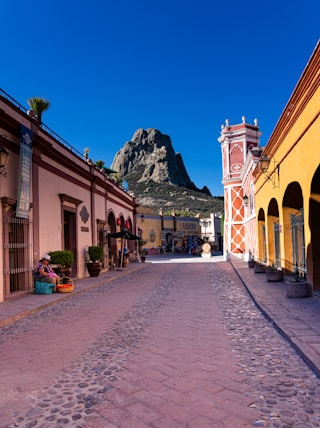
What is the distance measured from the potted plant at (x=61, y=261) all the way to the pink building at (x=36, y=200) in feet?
1.50

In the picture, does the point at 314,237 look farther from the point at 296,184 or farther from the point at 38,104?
the point at 38,104

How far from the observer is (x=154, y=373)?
422 centimetres

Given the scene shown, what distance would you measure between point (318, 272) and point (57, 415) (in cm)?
700

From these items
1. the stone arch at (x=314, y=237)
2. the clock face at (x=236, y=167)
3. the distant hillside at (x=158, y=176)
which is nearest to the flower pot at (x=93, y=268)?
the stone arch at (x=314, y=237)

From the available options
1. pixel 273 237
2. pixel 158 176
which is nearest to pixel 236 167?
pixel 273 237

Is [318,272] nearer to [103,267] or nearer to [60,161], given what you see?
[60,161]

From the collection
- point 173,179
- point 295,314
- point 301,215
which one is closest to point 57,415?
point 295,314

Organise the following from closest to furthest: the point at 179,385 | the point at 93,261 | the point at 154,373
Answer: the point at 179,385, the point at 154,373, the point at 93,261

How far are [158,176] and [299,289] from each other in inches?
3363

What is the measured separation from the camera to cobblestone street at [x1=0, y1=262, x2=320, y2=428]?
3.19 metres

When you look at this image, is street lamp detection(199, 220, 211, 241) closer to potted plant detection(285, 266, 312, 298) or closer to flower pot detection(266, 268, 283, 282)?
flower pot detection(266, 268, 283, 282)

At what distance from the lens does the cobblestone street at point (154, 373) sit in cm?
319

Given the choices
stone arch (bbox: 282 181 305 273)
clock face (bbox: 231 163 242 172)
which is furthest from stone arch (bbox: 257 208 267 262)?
clock face (bbox: 231 163 242 172)

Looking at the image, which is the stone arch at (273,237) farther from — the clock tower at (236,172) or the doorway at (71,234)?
the clock tower at (236,172)
